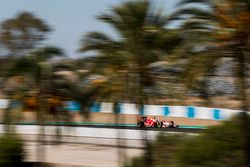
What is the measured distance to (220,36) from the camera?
15.5 metres

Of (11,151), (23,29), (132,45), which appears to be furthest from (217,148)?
(23,29)

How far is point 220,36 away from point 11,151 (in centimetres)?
1036

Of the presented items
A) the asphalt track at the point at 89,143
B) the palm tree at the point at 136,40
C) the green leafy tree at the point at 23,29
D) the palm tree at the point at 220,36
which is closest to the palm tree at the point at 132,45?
the palm tree at the point at 136,40

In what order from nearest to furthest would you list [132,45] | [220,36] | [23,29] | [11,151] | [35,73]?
[220,36] < [132,45] < [11,151] < [35,73] < [23,29]

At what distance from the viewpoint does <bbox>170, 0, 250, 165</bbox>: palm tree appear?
50.6 feet

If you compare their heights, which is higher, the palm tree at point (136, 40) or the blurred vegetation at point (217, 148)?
the palm tree at point (136, 40)

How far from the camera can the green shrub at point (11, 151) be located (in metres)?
22.1

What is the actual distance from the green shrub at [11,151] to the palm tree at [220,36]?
8810 millimetres

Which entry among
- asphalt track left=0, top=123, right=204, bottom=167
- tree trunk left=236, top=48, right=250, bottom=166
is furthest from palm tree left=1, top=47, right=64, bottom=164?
tree trunk left=236, top=48, right=250, bottom=166

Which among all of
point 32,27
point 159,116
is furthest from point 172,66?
point 32,27

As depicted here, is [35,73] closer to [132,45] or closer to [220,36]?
[132,45]

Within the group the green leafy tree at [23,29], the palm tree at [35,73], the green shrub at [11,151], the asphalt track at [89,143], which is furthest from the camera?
the green leafy tree at [23,29]

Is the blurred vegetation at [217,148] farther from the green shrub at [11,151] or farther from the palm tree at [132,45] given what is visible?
the green shrub at [11,151]

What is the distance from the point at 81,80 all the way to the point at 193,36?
7.69m
